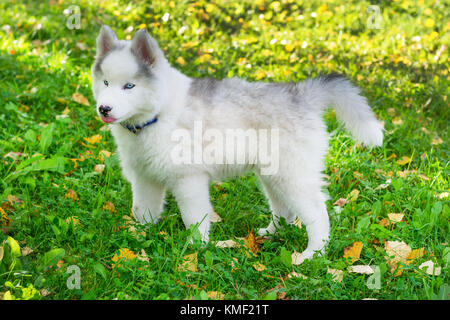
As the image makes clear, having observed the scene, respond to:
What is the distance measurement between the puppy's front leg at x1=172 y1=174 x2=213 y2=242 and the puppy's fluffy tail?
968 millimetres

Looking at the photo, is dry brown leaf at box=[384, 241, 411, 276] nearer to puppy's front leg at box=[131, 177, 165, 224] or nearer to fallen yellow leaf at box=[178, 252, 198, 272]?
fallen yellow leaf at box=[178, 252, 198, 272]

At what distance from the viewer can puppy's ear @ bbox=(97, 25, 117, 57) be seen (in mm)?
2955

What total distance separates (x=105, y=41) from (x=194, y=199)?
1168 millimetres

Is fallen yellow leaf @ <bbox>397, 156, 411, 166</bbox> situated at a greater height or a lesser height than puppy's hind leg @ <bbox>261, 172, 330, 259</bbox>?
lesser

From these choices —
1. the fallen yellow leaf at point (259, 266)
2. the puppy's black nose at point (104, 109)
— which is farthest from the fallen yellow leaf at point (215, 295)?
the puppy's black nose at point (104, 109)

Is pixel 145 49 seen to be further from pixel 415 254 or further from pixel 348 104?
pixel 415 254

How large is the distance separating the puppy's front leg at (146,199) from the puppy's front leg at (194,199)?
35cm

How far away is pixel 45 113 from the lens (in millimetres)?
4680

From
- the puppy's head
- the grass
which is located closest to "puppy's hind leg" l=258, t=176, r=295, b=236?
the grass

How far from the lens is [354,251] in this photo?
298 cm

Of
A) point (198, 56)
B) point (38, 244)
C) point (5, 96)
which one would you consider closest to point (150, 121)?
point (38, 244)

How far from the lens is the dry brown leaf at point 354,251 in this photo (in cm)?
296

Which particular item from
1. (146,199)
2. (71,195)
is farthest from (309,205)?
(71,195)

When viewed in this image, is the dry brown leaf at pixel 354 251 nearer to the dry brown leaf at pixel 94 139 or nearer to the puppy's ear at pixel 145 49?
the puppy's ear at pixel 145 49
